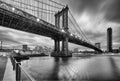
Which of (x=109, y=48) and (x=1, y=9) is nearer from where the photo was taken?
(x=1, y=9)

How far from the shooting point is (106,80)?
9.57 m

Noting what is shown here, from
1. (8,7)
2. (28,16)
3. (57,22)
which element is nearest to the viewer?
(8,7)

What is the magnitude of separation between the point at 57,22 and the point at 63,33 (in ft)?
54.0

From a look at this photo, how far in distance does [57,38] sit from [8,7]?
28.4 meters

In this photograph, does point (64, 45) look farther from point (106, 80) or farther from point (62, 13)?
point (106, 80)

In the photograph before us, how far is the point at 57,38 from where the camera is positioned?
44.7 metres

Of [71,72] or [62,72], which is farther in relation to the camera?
[71,72]

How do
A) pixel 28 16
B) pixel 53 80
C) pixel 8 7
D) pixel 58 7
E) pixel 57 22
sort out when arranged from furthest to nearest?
1. pixel 58 7
2. pixel 57 22
3. pixel 28 16
4. pixel 8 7
5. pixel 53 80

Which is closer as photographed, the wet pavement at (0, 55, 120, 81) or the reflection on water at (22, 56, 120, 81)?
the wet pavement at (0, 55, 120, 81)

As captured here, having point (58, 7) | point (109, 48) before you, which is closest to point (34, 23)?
point (58, 7)

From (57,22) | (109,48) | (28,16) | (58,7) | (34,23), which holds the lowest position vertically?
(109,48)

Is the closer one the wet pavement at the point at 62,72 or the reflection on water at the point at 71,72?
the wet pavement at the point at 62,72

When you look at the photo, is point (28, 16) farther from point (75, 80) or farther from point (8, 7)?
point (75, 80)

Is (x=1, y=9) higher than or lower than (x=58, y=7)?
lower
